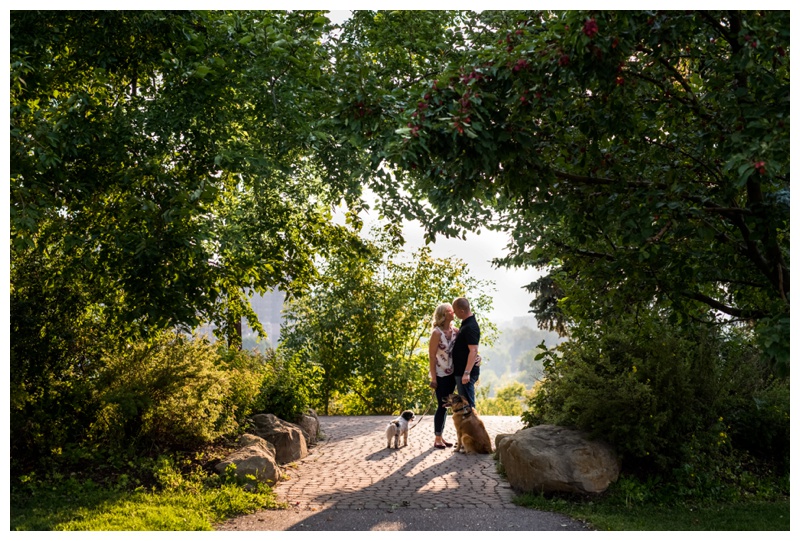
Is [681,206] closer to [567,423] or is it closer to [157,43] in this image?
[567,423]

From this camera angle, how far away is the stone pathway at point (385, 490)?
20.8 feet

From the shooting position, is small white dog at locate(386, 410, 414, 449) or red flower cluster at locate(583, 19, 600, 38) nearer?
A: red flower cluster at locate(583, 19, 600, 38)

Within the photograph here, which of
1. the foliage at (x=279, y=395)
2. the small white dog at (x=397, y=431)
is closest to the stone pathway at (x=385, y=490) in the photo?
the small white dog at (x=397, y=431)

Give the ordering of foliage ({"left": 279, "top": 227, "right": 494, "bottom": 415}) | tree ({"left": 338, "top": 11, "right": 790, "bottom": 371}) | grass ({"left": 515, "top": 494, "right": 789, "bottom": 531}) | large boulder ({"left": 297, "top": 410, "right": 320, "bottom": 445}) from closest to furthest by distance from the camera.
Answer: tree ({"left": 338, "top": 11, "right": 790, "bottom": 371})
grass ({"left": 515, "top": 494, "right": 789, "bottom": 531})
large boulder ({"left": 297, "top": 410, "right": 320, "bottom": 445})
foliage ({"left": 279, "top": 227, "right": 494, "bottom": 415})

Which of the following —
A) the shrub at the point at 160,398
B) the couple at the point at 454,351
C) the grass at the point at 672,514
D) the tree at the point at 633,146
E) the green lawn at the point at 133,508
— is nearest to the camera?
the tree at the point at 633,146

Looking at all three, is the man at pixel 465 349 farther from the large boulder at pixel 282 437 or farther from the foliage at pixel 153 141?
the foliage at pixel 153 141

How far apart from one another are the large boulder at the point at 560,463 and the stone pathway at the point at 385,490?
289 mm

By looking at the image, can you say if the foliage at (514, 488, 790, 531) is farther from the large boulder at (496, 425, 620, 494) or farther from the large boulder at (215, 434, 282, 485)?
the large boulder at (215, 434, 282, 485)

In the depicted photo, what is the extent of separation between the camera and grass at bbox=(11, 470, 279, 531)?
5.91 metres

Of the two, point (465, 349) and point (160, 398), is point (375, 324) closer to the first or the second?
point (465, 349)

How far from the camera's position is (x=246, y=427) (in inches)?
368

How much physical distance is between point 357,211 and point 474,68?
6071 millimetres

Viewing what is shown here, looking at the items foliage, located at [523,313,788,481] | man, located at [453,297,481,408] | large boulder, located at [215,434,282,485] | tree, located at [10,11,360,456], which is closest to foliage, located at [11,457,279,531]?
large boulder, located at [215,434,282,485]

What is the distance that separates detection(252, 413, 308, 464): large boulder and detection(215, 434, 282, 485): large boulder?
0.98m
